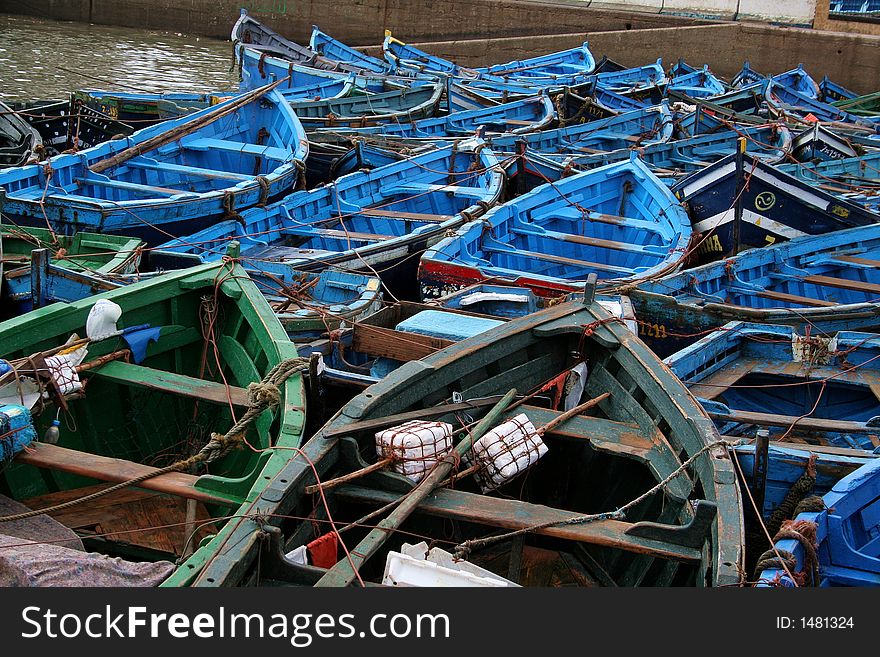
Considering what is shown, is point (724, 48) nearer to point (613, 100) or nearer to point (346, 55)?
point (613, 100)

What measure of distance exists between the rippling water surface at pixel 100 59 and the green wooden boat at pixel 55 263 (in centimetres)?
1620

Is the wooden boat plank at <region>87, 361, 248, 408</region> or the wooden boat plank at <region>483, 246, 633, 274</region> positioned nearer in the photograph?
the wooden boat plank at <region>87, 361, 248, 408</region>

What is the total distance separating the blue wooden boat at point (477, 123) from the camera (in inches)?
678

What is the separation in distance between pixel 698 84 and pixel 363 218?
16507mm

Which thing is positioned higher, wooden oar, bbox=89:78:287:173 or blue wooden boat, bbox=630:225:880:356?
wooden oar, bbox=89:78:287:173

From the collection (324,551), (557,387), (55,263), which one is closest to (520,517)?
(324,551)

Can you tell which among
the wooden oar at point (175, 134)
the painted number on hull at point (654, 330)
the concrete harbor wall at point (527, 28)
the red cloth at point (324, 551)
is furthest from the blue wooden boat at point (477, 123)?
the red cloth at point (324, 551)

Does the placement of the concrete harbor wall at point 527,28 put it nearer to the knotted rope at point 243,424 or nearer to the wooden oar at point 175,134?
the wooden oar at point 175,134

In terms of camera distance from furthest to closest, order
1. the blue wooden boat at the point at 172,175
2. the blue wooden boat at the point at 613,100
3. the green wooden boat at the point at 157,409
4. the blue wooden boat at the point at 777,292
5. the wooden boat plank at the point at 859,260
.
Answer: the blue wooden boat at the point at 613,100 < the wooden boat plank at the point at 859,260 < the blue wooden boat at the point at 172,175 < the blue wooden boat at the point at 777,292 < the green wooden boat at the point at 157,409

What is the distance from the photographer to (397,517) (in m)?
5.15

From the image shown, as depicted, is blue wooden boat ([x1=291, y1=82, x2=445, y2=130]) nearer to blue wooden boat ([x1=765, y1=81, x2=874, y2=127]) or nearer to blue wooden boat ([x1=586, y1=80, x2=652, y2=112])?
blue wooden boat ([x1=586, y1=80, x2=652, y2=112])

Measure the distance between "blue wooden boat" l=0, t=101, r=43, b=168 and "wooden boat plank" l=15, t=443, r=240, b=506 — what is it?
7.96 meters

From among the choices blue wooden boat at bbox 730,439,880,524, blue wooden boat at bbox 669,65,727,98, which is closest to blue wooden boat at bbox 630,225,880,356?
blue wooden boat at bbox 730,439,880,524

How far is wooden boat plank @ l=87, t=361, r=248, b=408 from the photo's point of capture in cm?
639
